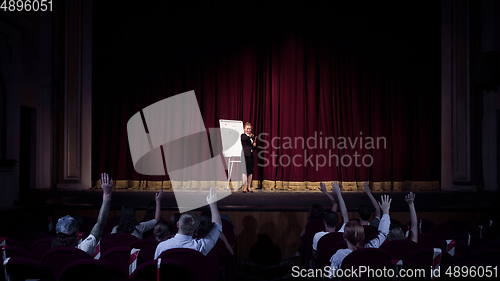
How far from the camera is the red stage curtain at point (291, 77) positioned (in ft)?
28.2

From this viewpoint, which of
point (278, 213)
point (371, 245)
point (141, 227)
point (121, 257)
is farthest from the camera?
point (278, 213)

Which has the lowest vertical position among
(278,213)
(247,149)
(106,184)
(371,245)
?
(278,213)

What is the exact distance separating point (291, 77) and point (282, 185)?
280 cm

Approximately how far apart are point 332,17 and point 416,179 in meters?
4.65

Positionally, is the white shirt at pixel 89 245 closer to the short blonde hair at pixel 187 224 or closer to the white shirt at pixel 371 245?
the short blonde hair at pixel 187 224

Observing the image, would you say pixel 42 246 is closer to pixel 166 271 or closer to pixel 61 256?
pixel 61 256

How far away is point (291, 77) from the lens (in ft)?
28.7

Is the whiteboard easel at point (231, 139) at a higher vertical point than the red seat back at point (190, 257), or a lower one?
higher

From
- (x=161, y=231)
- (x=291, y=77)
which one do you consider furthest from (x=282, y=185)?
(x=161, y=231)

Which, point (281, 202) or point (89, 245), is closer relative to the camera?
point (89, 245)

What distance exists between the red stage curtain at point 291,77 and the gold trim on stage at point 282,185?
151 millimetres

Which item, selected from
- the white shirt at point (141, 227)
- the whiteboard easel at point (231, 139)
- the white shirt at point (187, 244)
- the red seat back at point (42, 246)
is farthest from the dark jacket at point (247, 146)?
the red seat back at point (42, 246)

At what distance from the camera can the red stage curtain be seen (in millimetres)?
8586

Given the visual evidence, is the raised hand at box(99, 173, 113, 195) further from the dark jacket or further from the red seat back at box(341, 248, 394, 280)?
the dark jacket
